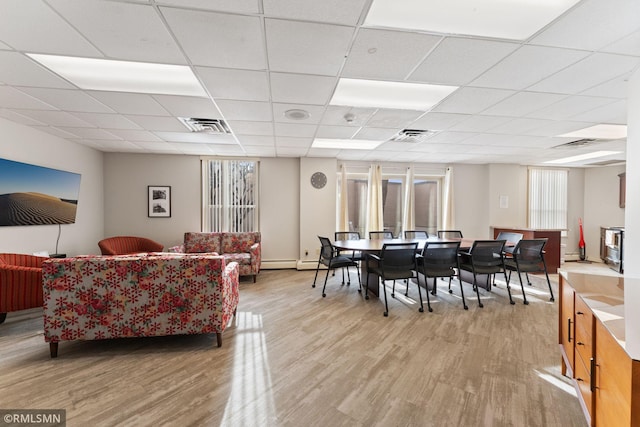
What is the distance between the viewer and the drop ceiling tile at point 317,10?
1579 millimetres

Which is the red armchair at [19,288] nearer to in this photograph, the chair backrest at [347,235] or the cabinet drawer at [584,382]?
the chair backrest at [347,235]

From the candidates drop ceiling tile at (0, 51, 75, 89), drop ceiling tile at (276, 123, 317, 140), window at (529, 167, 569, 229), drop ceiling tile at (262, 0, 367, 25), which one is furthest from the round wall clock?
window at (529, 167, 569, 229)

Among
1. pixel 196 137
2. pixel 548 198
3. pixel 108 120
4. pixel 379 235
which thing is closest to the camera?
pixel 108 120

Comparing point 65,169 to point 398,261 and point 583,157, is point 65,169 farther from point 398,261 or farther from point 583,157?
point 583,157

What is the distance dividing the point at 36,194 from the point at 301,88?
4.15 meters

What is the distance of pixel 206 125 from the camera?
12.7 ft

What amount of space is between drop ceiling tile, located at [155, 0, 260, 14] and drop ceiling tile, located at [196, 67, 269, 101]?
707 mm

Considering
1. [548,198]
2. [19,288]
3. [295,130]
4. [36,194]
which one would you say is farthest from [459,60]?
[548,198]

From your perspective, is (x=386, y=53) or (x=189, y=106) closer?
(x=386, y=53)

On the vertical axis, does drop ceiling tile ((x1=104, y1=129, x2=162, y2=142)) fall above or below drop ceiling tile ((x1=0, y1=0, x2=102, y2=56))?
below

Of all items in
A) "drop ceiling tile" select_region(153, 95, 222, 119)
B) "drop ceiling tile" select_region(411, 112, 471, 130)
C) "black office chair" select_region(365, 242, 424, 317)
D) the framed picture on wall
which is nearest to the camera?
"drop ceiling tile" select_region(153, 95, 222, 119)

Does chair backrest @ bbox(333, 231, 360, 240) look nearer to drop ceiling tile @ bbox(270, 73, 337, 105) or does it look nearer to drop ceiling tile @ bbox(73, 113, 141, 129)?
drop ceiling tile @ bbox(270, 73, 337, 105)

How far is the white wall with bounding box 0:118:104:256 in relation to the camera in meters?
3.59

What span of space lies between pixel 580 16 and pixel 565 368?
2.55m
